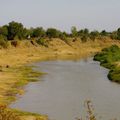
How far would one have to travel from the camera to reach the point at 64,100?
1458 inches

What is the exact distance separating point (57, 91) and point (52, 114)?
36.8 ft

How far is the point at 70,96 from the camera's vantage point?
39.3 metres

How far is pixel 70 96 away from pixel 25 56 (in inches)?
1860

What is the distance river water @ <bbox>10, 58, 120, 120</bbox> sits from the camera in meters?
32.2

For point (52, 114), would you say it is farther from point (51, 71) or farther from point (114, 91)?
point (51, 71)

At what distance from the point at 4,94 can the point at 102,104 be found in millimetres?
10598

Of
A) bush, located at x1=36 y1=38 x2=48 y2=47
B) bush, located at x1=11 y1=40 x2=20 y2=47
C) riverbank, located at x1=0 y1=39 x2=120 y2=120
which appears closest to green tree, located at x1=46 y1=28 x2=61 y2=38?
riverbank, located at x1=0 y1=39 x2=120 y2=120

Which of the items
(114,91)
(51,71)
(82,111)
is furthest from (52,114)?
(51,71)

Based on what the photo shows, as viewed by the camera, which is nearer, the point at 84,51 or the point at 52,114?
the point at 52,114

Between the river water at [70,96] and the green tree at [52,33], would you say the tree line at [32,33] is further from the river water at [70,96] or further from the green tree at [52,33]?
the river water at [70,96]

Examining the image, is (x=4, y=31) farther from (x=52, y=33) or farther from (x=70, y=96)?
(x=70, y=96)

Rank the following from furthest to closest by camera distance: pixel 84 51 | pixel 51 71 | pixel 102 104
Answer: pixel 84 51 < pixel 51 71 < pixel 102 104

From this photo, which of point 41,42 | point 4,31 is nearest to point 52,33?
point 41,42

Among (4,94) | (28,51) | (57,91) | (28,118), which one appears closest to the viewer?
(28,118)
